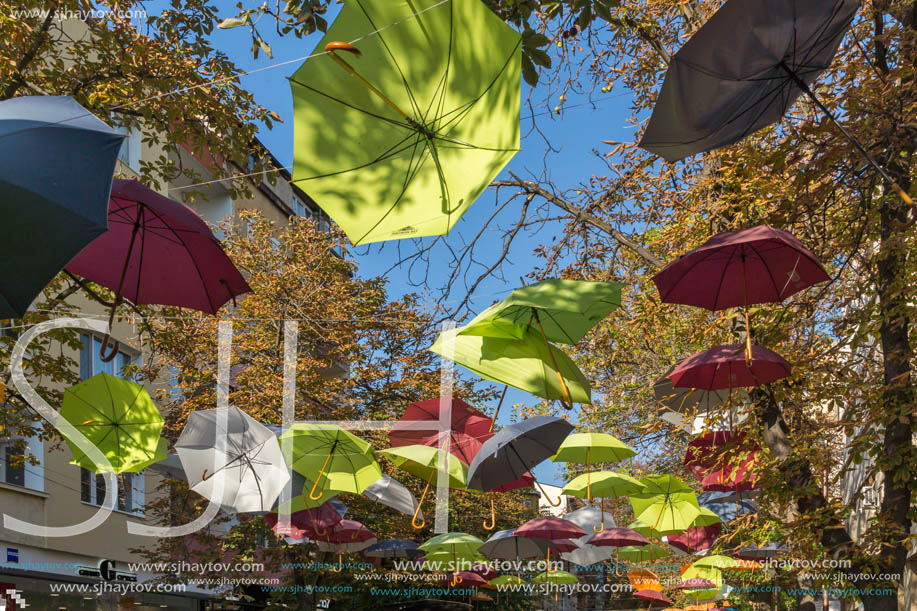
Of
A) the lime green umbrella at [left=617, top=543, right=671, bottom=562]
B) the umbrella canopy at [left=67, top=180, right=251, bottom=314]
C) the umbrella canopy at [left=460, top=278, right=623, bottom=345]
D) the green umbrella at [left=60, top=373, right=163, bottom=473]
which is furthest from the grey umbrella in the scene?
the lime green umbrella at [left=617, top=543, right=671, bottom=562]

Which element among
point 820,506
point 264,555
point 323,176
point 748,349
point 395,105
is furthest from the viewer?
point 264,555

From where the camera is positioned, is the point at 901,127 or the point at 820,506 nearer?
the point at 901,127

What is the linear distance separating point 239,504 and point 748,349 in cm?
817

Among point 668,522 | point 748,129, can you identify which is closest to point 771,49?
point 748,129

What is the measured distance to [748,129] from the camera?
4953 millimetres

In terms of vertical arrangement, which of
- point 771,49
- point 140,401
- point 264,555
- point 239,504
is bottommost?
point 264,555

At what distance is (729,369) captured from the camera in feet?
25.1

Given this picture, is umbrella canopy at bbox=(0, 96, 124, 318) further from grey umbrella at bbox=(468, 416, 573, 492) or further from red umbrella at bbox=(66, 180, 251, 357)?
grey umbrella at bbox=(468, 416, 573, 492)

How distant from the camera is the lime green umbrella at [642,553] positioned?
19562 mm

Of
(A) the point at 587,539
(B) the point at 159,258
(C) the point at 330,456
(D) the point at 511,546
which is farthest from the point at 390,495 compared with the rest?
(B) the point at 159,258

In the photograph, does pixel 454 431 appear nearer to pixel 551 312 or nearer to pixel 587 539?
pixel 551 312

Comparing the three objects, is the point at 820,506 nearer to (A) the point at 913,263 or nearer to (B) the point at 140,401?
(A) the point at 913,263

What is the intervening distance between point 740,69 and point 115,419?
24.8 feet

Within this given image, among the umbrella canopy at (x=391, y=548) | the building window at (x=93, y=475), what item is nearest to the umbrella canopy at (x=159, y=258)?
the building window at (x=93, y=475)
